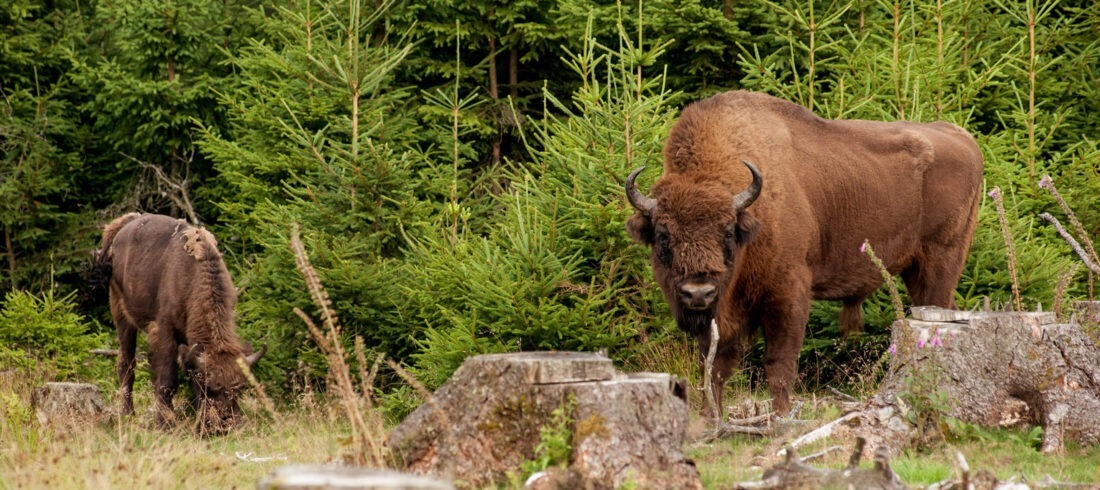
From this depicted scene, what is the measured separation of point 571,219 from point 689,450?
3.41 meters

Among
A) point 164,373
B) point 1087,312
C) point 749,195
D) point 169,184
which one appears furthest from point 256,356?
point 169,184

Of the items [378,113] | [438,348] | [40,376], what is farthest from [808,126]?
[40,376]

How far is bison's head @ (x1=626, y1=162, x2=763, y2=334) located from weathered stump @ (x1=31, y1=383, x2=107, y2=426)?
5111 mm

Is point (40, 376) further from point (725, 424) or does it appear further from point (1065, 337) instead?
point (1065, 337)

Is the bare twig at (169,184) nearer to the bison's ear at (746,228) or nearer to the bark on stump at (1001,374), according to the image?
the bison's ear at (746,228)

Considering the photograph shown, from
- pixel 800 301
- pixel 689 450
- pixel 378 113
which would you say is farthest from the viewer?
pixel 378 113

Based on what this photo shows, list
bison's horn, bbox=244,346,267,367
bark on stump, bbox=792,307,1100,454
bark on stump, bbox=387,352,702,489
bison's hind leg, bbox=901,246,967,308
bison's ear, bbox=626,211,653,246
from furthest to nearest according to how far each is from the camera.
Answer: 1. bison's horn, bbox=244,346,267,367
2. bison's hind leg, bbox=901,246,967,308
3. bison's ear, bbox=626,211,653,246
4. bark on stump, bbox=792,307,1100,454
5. bark on stump, bbox=387,352,702,489

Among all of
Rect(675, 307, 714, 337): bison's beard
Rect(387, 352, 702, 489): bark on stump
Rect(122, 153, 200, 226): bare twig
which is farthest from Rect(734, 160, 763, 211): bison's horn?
Rect(122, 153, 200, 226): bare twig

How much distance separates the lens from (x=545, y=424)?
17.5 feet

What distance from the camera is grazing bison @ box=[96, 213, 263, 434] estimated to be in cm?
1012

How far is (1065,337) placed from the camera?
6.95m

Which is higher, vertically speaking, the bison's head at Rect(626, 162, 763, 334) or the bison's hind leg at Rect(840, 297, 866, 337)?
the bison's head at Rect(626, 162, 763, 334)

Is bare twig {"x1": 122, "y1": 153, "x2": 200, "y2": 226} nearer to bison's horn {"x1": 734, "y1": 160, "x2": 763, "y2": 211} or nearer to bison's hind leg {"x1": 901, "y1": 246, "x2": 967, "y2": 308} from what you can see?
bison's horn {"x1": 734, "y1": 160, "x2": 763, "y2": 211}

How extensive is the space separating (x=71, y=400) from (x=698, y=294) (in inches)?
233
